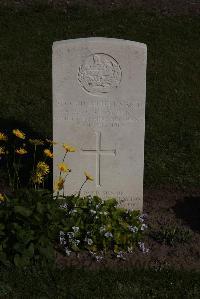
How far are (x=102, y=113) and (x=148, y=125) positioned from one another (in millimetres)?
2627

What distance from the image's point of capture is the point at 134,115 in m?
5.79

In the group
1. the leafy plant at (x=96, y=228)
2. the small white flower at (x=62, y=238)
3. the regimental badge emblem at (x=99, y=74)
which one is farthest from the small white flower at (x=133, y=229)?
the regimental badge emblem at (x=99, y=74)

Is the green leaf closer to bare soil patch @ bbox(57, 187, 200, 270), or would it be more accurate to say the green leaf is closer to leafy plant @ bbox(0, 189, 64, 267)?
leafy plant @ bbox(0, 189, 64, 267)

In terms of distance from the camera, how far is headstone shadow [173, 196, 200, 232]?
20.2 ft

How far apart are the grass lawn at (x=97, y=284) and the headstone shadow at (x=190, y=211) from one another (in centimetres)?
104

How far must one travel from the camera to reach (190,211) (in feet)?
21.0

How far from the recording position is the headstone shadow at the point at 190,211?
6152 mm

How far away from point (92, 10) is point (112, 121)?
679 centimetres

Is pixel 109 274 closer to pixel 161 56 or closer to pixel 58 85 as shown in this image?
pixel 58 85

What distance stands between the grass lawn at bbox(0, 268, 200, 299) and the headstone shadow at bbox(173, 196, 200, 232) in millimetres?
1039

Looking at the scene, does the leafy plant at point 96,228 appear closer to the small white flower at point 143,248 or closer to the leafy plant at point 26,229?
the small white flower at point 143,248

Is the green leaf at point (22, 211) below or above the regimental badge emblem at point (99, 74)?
below

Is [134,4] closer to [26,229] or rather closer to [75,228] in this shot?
[75,228]

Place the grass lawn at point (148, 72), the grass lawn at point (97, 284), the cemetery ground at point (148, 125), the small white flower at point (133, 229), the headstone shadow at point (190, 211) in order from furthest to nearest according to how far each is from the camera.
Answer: the grass lawn at point (148, 72), the headstone shadow at point (190, 211), the small white flower at point (133, 229), the cemetery ground at point (148, 125), the grass lawn at point (97, 284)
